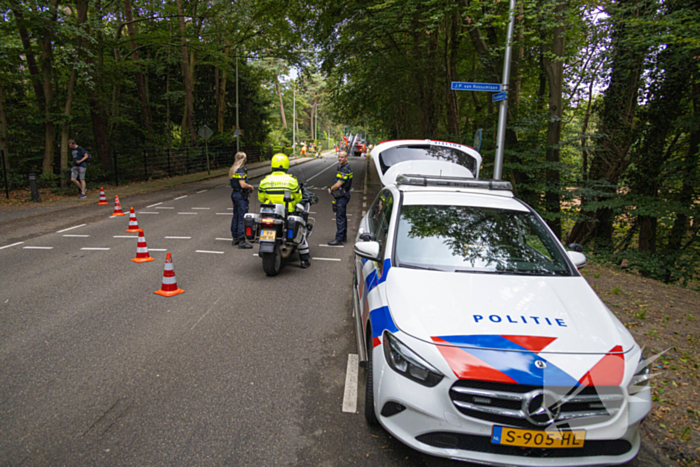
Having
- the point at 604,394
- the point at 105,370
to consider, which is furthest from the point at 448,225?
the point at 105,370

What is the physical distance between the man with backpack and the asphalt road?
8.57 meters

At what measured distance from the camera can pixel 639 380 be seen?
2633mm

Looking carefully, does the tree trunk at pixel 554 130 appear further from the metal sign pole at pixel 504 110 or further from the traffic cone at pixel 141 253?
the traffic cone at pixel 141 253

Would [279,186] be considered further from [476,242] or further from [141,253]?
[476,242]

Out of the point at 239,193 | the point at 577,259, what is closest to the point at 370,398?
the point at 577,259

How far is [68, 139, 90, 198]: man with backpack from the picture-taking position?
1485 centimetres

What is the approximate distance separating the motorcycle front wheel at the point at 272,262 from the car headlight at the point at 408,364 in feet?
13.6

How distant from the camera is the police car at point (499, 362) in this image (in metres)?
2.49

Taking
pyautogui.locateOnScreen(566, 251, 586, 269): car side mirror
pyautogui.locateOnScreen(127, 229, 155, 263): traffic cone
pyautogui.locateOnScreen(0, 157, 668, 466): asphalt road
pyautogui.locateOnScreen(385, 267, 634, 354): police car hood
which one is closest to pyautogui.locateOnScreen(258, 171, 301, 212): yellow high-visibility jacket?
pyautogui.locateOnScreen(0, 157, 668, 466): asphalt road

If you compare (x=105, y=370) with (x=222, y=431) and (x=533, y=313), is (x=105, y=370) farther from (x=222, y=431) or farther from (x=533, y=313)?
(x=533, y=313)

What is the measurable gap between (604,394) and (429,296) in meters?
1.19

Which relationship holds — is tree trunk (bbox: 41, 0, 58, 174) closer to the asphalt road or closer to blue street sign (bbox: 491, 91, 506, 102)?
the asphalt road

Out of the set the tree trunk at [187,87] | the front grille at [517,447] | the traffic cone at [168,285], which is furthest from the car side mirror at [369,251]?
the tree trunk at [187,87]

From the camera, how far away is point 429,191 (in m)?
4.54
